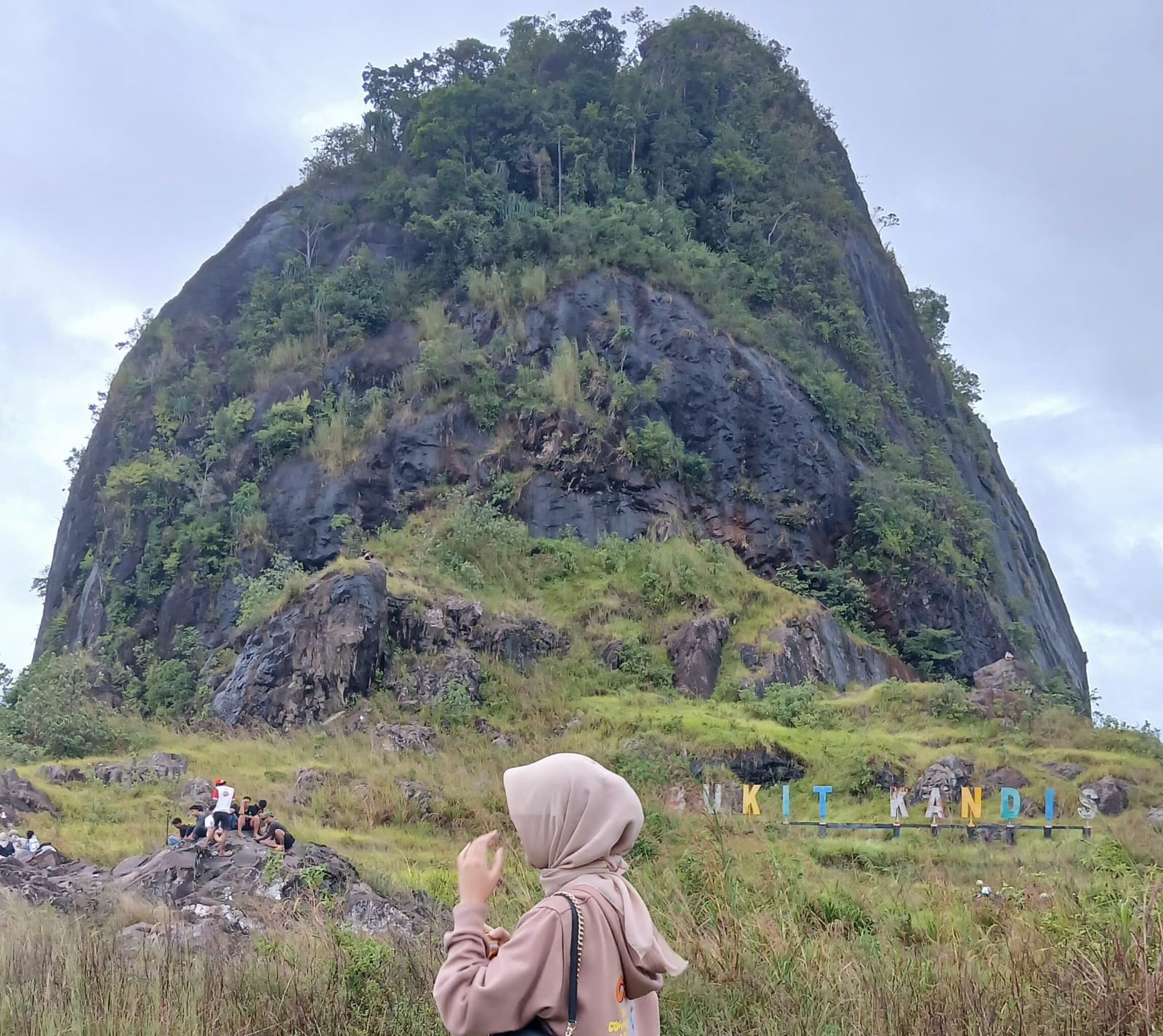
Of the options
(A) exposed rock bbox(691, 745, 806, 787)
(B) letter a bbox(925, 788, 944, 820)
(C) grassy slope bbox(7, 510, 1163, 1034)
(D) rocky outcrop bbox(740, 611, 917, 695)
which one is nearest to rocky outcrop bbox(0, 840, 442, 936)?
(C) grassy slope bbox(7, 510, 1163, 1034)

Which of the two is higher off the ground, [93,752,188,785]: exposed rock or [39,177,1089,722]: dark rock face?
[39,177,1089,722]: dark rock face

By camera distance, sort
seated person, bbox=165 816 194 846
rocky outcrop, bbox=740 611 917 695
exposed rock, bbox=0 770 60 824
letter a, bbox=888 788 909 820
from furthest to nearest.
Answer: rocky outcrop, bbox=740 611 917 695 → letter a, bbox=888 788 909 820 → exposed rock, bbox=0 770 60 824 → seated person, bbox=165 816 194 846

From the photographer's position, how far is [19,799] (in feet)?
42.2

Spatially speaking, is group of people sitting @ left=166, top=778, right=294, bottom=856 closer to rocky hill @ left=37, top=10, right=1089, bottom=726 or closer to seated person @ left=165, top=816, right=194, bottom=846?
seated person @ left=165, top=816, right=194, bottom=846

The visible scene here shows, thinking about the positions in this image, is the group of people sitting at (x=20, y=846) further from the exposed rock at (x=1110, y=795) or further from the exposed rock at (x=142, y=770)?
the exposed rock at (x=1110, y=795)

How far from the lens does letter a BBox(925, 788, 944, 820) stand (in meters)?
13.4

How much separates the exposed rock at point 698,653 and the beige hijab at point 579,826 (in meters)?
18.4

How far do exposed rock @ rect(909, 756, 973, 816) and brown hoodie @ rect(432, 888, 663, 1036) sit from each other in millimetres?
13867

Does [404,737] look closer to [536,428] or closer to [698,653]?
[698,653]

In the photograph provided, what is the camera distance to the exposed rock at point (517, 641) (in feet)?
68.4

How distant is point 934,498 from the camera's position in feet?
101

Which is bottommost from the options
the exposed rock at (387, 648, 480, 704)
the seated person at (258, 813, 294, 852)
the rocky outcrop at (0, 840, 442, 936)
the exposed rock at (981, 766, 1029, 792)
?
the rocky outcrop at (0, 840, 442, 936)

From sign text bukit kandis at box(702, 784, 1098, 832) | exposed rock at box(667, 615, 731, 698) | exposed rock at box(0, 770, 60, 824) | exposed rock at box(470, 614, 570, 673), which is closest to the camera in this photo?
exposed rock at box(0, 770, 60, 824)

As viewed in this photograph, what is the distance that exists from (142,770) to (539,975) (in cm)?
1409
